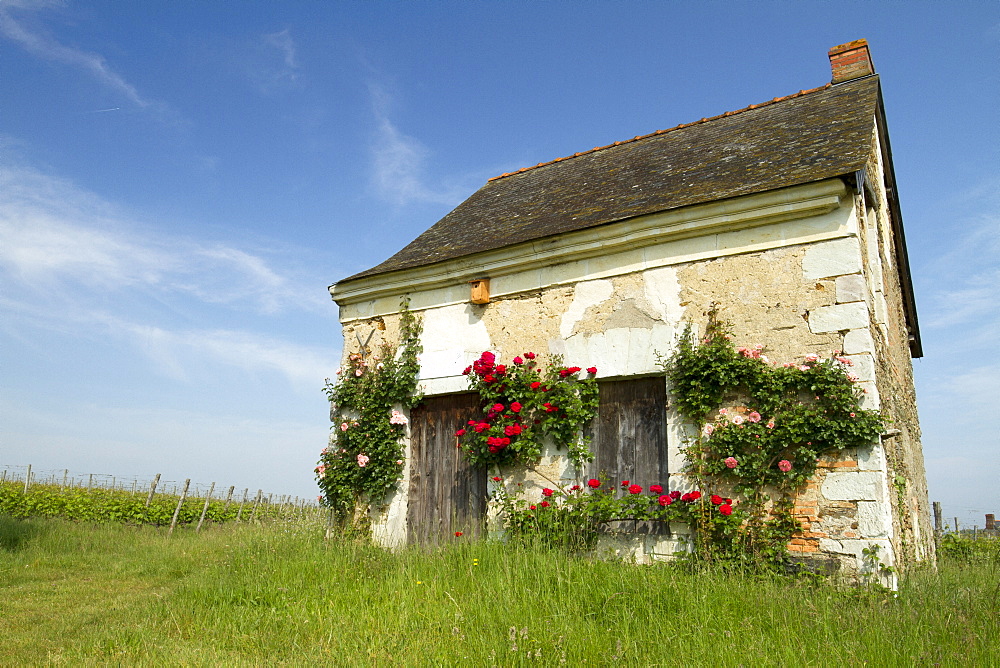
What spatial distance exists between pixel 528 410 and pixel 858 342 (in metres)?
2.95

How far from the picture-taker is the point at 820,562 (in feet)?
16.0

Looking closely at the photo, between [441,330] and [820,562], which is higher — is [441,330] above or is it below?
above

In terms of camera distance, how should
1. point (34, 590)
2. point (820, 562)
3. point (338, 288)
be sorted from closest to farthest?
point (820, 562) < point (34, 590) < point (338, 288)

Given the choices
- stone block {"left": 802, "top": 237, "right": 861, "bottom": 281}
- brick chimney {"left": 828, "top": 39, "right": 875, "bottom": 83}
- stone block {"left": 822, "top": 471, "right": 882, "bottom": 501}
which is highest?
brick chimney {"left": 828, "top": 39, "right": 875, "bottom": 83}

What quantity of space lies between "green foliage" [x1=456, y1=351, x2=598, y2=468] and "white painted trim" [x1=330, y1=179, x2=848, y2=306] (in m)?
1.05

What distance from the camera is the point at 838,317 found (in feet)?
17.4

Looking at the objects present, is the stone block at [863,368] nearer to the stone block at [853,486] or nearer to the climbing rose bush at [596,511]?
the stone block at [853,486]

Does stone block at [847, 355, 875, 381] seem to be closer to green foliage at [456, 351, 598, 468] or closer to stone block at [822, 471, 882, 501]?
stone block at [822, 471, 882, 501]

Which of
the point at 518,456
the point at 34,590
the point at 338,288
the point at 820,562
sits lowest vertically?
the point at 34,590

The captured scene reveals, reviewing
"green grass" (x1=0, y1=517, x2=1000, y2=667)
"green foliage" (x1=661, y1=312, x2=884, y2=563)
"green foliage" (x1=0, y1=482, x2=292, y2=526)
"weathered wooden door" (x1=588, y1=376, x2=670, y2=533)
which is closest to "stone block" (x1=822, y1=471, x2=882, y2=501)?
"green foliage" (x1=661, y1=312, x2=884, y2=563)

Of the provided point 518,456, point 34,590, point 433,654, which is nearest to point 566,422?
point 518,456

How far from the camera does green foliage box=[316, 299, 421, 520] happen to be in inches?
289

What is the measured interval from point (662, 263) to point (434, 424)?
3.06 m

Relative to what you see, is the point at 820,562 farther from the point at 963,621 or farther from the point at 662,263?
the point at 662,263
